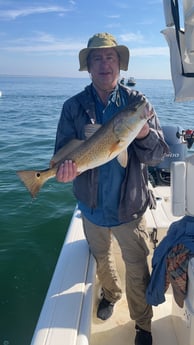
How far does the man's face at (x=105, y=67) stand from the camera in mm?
2777

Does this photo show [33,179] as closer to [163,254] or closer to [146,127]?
[146,127]

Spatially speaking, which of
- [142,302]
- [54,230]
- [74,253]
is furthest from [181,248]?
[54,230]

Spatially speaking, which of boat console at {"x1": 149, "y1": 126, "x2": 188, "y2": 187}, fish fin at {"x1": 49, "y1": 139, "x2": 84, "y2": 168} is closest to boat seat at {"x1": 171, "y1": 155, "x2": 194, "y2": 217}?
fish fin at {"x1": 49, "y1": 139, "x2": 84, "y2": 168}

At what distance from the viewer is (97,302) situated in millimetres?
3568

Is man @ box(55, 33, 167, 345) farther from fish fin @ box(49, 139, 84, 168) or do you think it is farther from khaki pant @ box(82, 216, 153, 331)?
fish fin @ box(49, 139, 84, 168)

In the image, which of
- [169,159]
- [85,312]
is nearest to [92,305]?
[85,312]

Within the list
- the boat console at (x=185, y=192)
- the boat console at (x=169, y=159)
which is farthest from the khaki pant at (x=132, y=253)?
the boat console at (x=169, y=159)

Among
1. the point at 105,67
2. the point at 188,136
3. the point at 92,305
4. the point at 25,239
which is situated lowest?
the point at 25,239

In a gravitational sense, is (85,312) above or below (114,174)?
below

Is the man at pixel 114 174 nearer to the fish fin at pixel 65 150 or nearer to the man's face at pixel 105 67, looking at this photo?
the man's face at pixel 105 67

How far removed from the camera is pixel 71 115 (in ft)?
9.55

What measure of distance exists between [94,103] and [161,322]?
2.10m

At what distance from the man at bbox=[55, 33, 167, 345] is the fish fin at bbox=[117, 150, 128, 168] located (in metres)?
0.17

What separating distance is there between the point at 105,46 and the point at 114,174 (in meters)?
0.98
